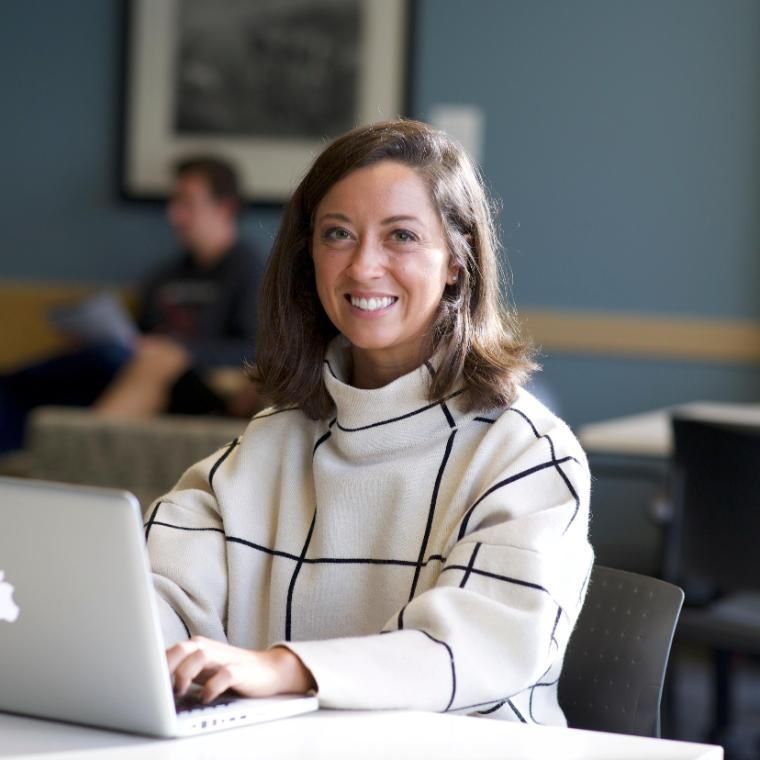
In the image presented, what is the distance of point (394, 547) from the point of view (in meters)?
1.57

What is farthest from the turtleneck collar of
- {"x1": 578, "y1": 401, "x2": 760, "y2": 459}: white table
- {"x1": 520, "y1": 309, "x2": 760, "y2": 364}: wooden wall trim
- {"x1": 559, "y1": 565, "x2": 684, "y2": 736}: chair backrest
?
{"x1": 520, "y1": 309, "x2": 760, "y2": 364}: wooden wall trim

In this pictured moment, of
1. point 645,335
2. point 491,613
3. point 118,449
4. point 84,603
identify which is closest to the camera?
point 84,603

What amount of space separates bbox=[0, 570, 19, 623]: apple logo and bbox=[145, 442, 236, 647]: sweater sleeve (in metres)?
0.34

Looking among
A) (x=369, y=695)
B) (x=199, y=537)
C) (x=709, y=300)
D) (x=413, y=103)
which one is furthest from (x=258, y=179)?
(x=369, y=695)

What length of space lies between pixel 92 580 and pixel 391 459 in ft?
1.63

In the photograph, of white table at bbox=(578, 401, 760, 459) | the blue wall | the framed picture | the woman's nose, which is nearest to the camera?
the woman's nose

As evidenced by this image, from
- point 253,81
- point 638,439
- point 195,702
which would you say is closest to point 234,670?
point 195,702

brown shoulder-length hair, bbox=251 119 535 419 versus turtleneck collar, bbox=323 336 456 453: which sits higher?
brown shoulder-length hair, bbox=251 119 535 419

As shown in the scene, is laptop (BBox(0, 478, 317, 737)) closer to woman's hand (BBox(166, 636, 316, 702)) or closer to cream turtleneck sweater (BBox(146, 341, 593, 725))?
woman's hand (BBox(166, 636, 316, 702))

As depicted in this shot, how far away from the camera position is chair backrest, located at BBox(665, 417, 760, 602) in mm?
2801

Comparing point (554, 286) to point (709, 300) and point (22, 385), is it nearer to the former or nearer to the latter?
point (709, 300)

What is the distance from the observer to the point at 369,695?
4.32 feet

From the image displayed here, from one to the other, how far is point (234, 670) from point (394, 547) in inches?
12.8

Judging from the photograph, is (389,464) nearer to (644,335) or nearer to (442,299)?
(442,299)
